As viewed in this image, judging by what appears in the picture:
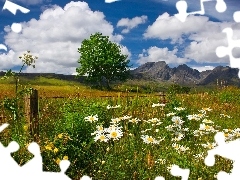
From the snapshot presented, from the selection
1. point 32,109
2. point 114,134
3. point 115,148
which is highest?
point 32,109

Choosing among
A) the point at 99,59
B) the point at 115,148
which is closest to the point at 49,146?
the point at 115,148

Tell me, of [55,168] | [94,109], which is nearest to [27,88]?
[94,109]

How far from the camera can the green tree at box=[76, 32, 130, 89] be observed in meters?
78.3

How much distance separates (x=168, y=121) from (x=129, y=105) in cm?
204

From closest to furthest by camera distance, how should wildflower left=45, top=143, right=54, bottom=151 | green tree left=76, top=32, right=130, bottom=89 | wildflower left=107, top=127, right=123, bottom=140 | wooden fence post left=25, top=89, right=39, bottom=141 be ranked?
wildflower left=45, top=143, right=54, bottom=151, wildflower left=107, top=127, right=123, bottom=140, wooden fence post left=25, top=89, right=39, bottom=141, green tree left=76, top=32, right=130, bottom=89

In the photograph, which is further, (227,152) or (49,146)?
(49,146)

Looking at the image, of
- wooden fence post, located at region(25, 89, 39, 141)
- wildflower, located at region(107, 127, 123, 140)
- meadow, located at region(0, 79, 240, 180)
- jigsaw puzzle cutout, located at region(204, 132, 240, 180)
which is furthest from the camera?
wooden fence post, located at region(25, 89, 39, 141)

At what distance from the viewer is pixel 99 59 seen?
77.7 meters

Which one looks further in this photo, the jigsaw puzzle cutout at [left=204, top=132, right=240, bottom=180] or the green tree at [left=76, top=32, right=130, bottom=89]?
the green tree at [left=76, top=32, right=130, bottom=89]

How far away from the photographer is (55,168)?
19.0 ft

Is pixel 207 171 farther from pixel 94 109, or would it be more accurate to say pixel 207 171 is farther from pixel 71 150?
pixel 94 109

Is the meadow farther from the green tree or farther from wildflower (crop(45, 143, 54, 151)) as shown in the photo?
the green tree

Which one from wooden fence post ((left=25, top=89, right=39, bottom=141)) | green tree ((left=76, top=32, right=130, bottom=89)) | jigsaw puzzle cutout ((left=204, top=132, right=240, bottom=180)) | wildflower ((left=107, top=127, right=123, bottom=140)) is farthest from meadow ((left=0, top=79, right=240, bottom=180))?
green tree ((left=76, top=32, right=130, bottom=89))

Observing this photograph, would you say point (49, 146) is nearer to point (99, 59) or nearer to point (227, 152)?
point (227, 152)
